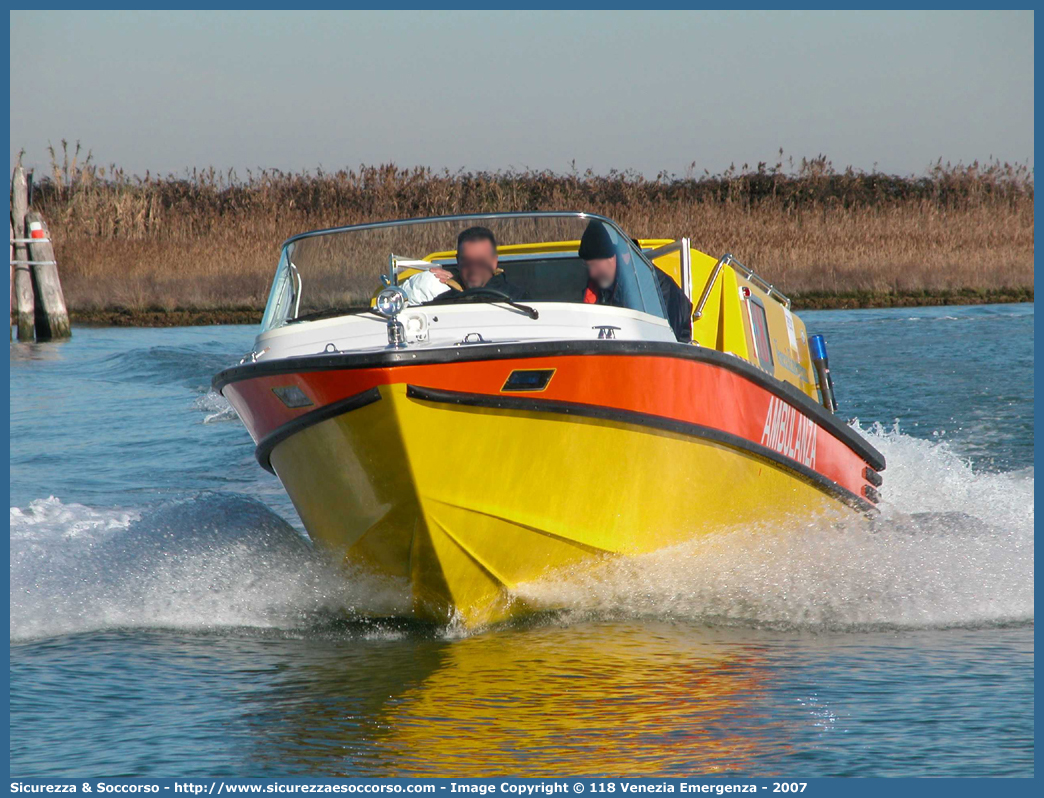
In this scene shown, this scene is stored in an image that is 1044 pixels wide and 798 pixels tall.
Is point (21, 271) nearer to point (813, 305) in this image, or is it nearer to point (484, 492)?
point (813, 305)

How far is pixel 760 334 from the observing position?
6.84 m

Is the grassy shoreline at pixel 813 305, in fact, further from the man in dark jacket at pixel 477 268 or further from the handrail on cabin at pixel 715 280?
the man in dark jacket at pixel 477 268

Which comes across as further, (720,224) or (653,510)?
(720,224)

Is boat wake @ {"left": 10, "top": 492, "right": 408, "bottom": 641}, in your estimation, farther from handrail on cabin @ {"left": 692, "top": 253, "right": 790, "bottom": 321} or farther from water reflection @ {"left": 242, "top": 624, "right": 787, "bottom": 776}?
handrail on cabin @ {"left": 692, "top": 253, "right": 790, "bottom": 321}

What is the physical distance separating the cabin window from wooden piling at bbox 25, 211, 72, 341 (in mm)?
15359

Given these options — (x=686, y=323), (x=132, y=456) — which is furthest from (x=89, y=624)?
(x=132, y=456)

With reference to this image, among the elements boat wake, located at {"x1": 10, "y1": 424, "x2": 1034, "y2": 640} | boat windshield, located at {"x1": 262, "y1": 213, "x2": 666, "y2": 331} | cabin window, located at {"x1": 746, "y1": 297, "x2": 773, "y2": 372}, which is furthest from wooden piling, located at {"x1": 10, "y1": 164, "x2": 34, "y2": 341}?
cabin window, located at {"x1": 746, "y1": 297, "x2": 773, "y2": 372}

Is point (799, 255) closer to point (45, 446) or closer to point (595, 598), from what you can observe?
point (45, 446)

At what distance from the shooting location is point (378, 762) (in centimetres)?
384

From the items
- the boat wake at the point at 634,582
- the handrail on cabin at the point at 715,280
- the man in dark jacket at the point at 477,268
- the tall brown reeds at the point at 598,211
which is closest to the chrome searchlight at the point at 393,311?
the man in dark jacket at the point at 477,268

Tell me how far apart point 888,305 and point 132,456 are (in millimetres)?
14782

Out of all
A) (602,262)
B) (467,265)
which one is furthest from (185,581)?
(602,262)

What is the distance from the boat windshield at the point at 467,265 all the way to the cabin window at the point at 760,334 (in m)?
1.28

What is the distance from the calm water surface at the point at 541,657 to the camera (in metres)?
3.89
